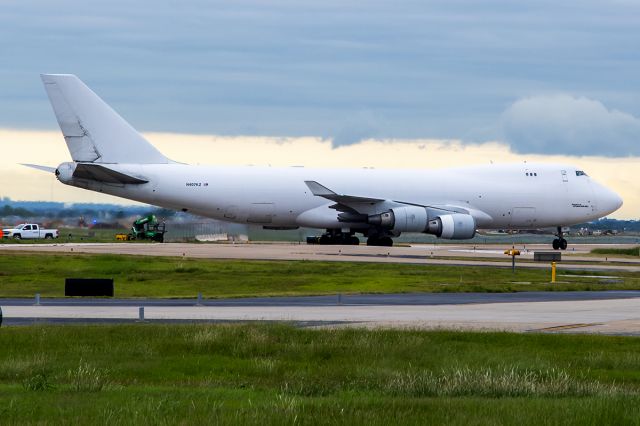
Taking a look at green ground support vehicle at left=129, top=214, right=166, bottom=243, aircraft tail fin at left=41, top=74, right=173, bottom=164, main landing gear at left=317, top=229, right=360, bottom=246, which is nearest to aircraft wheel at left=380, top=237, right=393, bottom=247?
main landing gear at left=317, top=229, right=360, bottom=246

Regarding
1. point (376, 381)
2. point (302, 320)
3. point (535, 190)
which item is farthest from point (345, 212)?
point (376, 381)

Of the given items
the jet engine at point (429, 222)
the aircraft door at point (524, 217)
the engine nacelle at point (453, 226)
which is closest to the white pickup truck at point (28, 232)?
the jet engine at point (429, 222)

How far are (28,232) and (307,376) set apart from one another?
10588 cm

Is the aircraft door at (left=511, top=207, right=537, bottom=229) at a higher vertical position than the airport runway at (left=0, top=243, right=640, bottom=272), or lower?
higher

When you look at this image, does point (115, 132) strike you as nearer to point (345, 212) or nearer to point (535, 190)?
point (345, 212)

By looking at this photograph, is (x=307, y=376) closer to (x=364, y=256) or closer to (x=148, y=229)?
(x=364, y=256)

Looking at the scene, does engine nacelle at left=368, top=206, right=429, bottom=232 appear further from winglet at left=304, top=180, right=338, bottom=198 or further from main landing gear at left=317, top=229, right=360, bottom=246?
main landing gear at left=317, top=229, right=360, bottom=246

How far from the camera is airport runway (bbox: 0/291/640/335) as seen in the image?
29.9 m

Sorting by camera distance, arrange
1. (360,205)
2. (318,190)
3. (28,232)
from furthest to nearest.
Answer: (28,232), (360,205), (318,190)

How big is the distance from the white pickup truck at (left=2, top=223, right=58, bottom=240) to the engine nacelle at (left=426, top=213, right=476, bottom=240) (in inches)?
2193

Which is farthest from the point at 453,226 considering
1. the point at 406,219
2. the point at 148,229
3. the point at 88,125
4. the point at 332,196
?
the point at 148,229

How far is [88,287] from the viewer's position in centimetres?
4197

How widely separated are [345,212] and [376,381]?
6071 cm

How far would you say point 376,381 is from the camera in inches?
752
